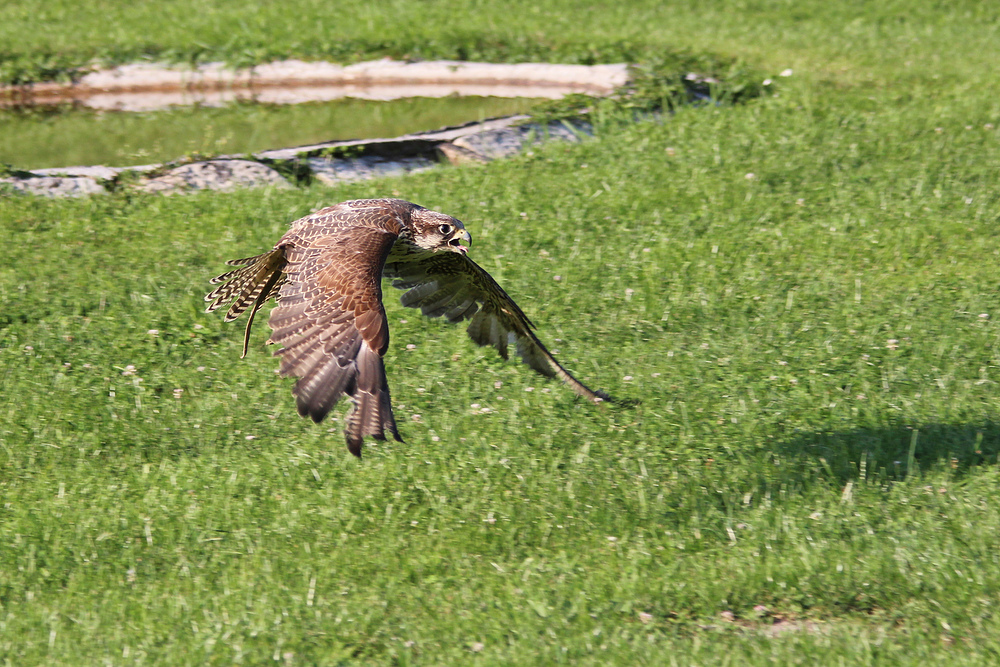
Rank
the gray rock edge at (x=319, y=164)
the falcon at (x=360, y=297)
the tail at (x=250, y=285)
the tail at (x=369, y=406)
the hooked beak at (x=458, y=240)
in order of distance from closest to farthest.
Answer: the tail at (x=369, y=406)
the falcon at (x=360, y=297)
the hooked beak at (x=458, y=240)
the tail at (x=250, y=285)
the gray rock edge at (x=319, y=164)

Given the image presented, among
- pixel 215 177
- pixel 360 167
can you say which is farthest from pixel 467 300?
pixel 215 177

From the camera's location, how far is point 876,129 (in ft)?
33.3

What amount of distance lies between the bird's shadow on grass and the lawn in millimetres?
18

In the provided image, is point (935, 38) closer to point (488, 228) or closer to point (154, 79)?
point (488, 228)

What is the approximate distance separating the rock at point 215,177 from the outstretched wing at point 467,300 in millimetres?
3577

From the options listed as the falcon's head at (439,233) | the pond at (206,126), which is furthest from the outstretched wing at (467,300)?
the pond at (206,126)

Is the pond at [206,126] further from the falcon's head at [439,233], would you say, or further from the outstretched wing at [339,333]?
the outstretched wing at [339,333]

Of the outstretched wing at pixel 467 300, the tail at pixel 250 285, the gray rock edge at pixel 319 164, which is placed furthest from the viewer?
the gray rock edge at pixel 319 164

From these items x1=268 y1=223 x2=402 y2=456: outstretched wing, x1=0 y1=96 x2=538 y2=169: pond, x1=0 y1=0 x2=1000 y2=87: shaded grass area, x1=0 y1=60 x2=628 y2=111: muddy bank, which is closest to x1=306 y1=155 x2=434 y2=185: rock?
x1=0 y1=96 x2=538 y2=169: pond

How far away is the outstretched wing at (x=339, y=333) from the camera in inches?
169

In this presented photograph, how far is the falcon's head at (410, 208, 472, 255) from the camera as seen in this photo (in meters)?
5.49

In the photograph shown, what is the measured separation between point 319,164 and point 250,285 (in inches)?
158

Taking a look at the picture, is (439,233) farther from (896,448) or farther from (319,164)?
(319,164)

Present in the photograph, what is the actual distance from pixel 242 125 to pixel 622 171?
15.2ft
